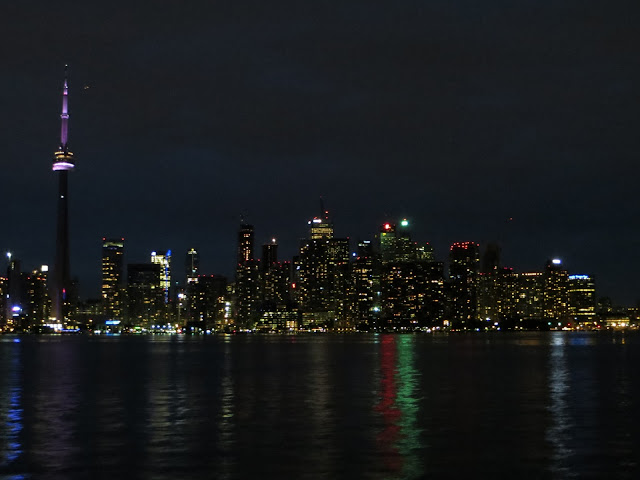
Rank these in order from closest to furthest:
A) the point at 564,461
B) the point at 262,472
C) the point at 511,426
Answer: the point at 262,472 < the point at 564,461 < the point at 511,426

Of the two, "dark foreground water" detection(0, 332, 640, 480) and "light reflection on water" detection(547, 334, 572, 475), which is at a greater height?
"dark foreground water" detection(0, 332, 640, 480)

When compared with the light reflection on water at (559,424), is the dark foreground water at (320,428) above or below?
above

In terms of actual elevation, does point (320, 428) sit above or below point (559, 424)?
above

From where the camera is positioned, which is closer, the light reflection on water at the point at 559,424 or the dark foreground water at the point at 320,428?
the dark foreground water at the point at 320,428

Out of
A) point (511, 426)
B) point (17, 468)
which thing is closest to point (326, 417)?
point (511, 426)

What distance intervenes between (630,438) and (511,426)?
5.75 meters

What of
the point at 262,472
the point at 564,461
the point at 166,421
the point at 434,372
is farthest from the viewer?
the point at 434,372

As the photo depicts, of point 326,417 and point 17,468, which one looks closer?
point 17,468

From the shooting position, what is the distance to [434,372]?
281ft

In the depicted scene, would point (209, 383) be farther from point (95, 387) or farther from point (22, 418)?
point (22, 418)

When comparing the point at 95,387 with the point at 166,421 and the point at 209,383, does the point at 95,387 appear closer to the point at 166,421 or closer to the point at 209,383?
the point at 209,383

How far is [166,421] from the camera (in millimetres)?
43531

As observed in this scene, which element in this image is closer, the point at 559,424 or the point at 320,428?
the point at 320,428

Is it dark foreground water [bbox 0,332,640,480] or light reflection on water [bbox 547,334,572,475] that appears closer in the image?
dark foreground water [bbox 0,332,640,480]
